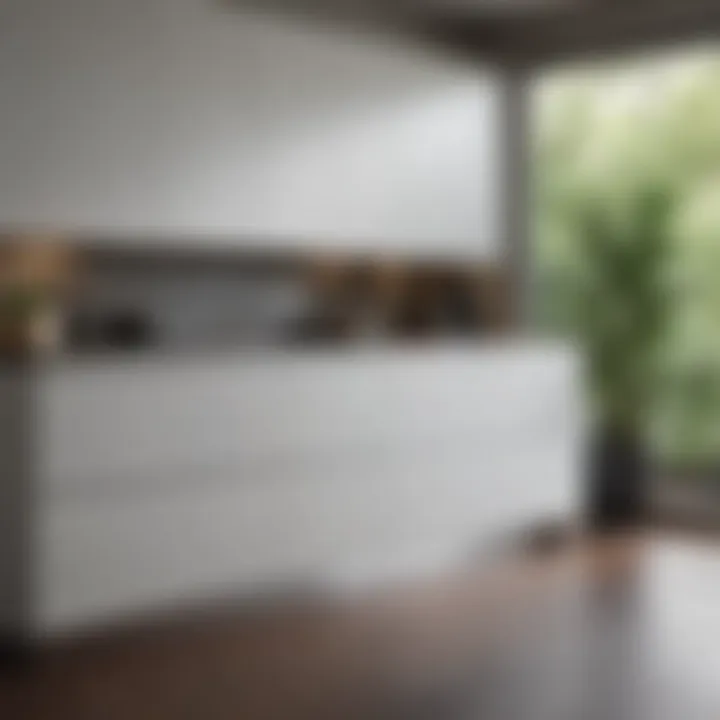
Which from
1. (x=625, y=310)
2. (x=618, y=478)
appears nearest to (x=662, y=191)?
(x=625, y=310)

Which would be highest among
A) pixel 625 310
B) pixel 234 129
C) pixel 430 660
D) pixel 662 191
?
pixel 234 129

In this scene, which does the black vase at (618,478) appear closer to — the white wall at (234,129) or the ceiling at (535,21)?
the white wall at (234,129)

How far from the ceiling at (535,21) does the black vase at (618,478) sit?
1755 millimetres

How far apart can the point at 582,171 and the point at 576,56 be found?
1.91 ft

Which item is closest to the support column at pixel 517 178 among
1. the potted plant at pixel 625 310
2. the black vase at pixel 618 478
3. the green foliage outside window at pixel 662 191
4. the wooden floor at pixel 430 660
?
the green foliage outside window at pixel 662 191

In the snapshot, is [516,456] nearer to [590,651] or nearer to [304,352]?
[304,352]

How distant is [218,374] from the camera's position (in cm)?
483

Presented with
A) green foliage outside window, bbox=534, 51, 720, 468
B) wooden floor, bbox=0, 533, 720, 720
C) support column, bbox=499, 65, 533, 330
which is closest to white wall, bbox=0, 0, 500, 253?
support column, bbox=499, 65, 533, 330

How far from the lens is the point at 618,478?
6645 millimetres

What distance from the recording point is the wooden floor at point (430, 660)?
3.78m

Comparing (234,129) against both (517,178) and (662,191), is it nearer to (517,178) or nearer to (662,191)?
(517,178)

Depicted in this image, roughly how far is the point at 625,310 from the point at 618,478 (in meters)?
0.78

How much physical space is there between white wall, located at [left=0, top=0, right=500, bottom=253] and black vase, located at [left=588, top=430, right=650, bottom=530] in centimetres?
108

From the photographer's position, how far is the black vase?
6.60 metres
